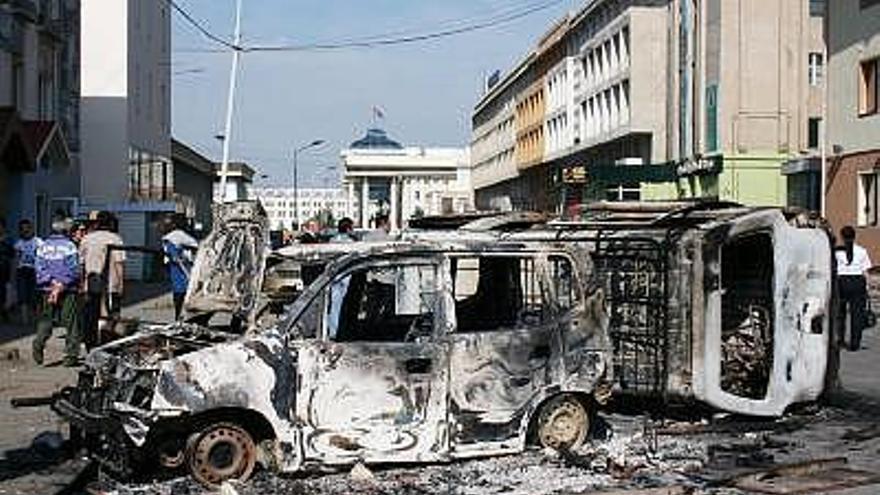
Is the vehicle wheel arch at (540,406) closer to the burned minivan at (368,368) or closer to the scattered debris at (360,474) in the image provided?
the burned minivan at (368,368)

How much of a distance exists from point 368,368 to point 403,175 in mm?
79860

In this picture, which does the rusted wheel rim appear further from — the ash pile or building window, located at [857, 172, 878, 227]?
building window, located at [857, 172, 878, 227]

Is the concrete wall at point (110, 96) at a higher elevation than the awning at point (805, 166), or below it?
higher

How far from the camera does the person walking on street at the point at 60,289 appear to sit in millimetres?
15539

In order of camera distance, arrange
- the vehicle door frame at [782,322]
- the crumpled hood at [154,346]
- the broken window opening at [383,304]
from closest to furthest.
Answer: the crumpled hood at [154,346] → the broken window opening at [383,304] → the vehicle door frame at [782,322]

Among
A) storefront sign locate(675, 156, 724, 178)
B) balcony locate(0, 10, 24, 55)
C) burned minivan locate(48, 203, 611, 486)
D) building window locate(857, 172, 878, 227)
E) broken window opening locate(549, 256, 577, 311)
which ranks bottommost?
burned minivan locate(48, 203, 611, 486)

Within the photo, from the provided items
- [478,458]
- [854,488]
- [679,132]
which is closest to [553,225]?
[478,458]

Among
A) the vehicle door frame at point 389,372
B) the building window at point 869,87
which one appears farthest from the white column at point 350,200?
the vehicle door frame at point 389,372

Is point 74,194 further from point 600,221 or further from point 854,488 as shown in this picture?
point 854,488

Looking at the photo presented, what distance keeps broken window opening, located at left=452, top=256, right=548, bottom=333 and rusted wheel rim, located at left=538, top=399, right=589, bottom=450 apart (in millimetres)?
651

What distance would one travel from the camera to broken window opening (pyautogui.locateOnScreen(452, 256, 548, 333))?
969cm

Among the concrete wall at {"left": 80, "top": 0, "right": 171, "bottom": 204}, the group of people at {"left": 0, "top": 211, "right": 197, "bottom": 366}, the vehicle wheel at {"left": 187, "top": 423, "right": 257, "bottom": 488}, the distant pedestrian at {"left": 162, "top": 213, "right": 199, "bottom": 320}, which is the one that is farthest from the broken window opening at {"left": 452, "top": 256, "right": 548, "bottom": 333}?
the concrete wall at {"left": 80, "top": 0, "right": 171, "bottom": 204}

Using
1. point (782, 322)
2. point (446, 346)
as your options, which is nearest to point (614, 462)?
point (446, 346)

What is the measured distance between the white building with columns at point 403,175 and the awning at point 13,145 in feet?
161
